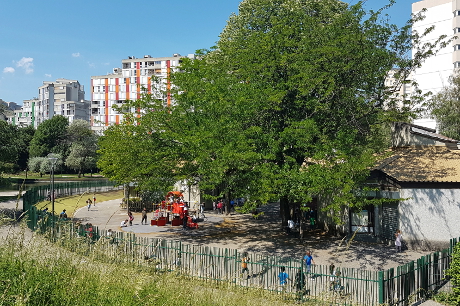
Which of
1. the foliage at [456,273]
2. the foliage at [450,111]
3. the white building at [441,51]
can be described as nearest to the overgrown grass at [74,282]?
the foliage at [456,273]

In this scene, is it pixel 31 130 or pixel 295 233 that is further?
pixel 31 130

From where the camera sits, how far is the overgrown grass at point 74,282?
706cm

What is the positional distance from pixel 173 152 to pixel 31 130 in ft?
271

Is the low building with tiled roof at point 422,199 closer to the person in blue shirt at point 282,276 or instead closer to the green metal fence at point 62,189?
the person in blue shirt at point 282,276

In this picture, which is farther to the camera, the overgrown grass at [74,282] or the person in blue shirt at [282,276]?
the person in blue shirt at [282,276]

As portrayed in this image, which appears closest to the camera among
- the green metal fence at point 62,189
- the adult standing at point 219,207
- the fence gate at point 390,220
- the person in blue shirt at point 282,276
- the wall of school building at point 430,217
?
the person in blue shirt at point 282,276

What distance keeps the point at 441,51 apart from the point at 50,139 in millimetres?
81153

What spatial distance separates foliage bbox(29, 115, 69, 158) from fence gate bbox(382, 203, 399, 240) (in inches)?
2869

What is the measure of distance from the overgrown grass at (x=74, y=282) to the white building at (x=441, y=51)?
65.3 metres

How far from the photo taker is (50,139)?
276 feet

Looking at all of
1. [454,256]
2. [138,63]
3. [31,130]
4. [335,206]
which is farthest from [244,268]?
[138,63]

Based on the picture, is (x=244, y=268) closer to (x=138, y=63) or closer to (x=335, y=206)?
(x=335, y=206)

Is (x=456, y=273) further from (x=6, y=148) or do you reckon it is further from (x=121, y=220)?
(x=6, y=148)

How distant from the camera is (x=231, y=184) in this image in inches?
858
